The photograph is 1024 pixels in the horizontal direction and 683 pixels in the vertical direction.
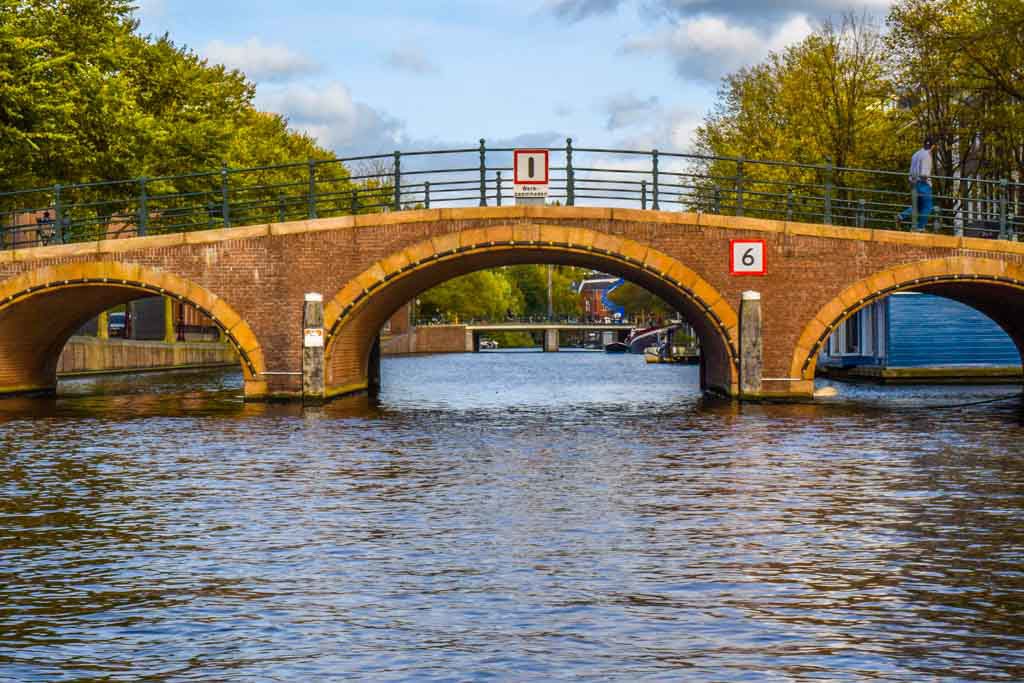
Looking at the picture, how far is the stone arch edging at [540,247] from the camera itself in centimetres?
3089

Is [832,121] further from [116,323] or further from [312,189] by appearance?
[116,323]

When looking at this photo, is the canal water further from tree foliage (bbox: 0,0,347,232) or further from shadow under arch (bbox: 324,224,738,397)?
tree foliage (bbox: 0,0,347,232)

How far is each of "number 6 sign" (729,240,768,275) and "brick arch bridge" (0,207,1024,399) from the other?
167mm

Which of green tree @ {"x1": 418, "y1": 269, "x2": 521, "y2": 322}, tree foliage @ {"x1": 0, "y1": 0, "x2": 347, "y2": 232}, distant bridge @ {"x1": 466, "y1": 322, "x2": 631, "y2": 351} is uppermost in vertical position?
tree foliage @ {"x1": 0, "y1": 0, "x2": 347, "y2": 232}

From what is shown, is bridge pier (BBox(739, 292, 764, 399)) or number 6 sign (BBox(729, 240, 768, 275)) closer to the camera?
bridge pier (BBox(739, 292, 764, 399))

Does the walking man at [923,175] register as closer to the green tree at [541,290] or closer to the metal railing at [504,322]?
the metal railing at [504,322]

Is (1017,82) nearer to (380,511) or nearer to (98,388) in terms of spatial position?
(98,388)

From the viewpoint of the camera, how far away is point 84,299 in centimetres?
3516

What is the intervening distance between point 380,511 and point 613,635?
584 cm

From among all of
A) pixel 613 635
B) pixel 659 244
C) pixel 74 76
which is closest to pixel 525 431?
pixel 659 244

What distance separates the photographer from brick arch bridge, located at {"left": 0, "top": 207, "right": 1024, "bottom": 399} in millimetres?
30938

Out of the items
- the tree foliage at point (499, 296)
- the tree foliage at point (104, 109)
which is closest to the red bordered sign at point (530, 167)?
the tree foliage at point (104, 109)

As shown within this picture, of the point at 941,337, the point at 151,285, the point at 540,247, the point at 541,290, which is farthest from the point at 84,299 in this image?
the point at 541,290

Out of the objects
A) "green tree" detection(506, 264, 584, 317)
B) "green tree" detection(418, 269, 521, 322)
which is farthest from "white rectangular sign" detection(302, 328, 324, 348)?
"green tree" detection(506, 264, 584, 317)
